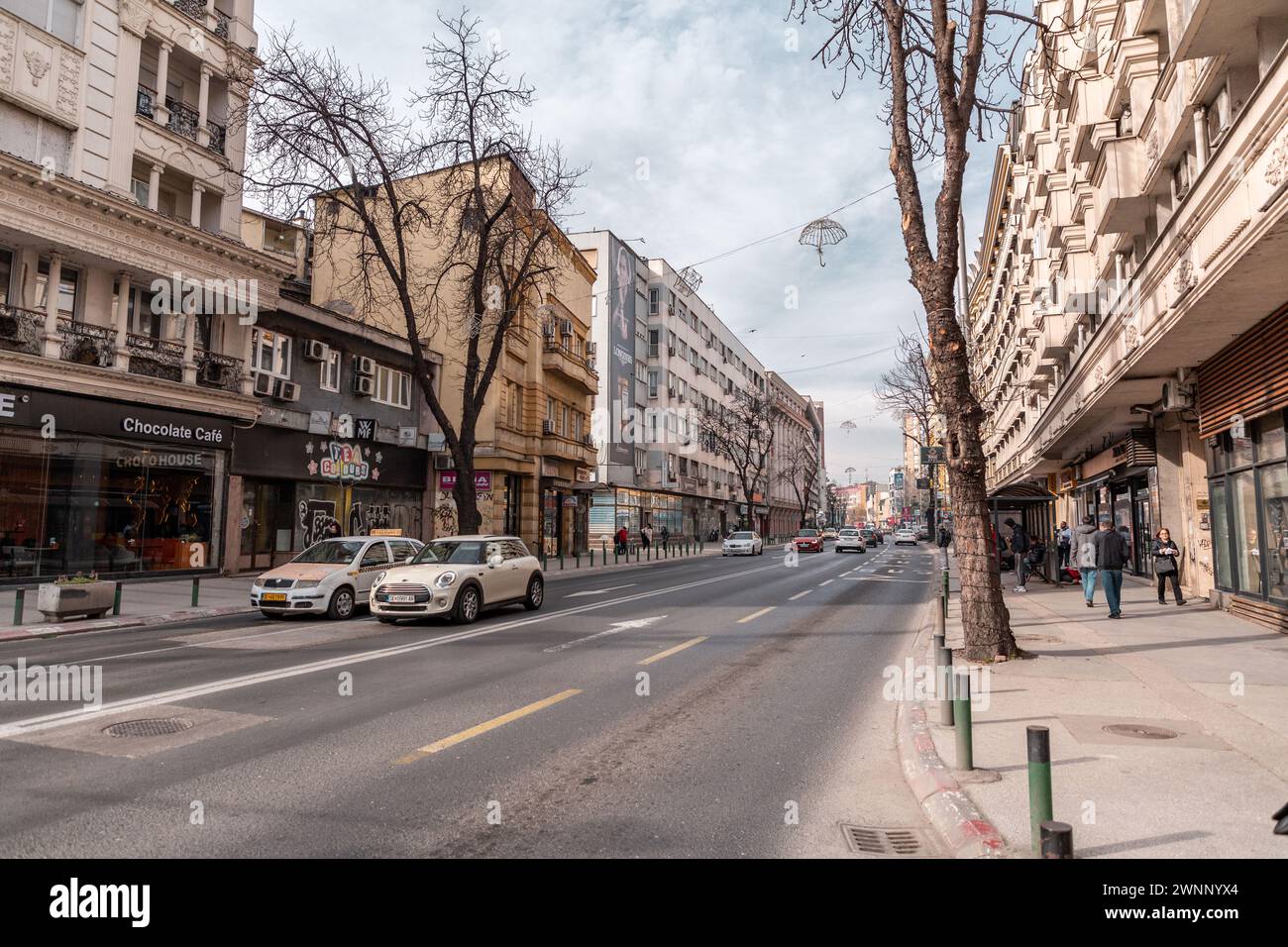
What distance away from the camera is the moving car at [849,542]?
1928 inches

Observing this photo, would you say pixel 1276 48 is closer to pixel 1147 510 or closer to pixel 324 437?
pixel 1147 510

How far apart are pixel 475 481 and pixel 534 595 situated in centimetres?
948

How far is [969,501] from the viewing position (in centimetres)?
955

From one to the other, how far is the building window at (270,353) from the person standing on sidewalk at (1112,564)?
70.3 ft

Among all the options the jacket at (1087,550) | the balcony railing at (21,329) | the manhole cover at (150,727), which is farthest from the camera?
the balcony railing at (21,329)

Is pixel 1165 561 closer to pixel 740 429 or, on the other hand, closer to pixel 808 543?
pixel 808 543

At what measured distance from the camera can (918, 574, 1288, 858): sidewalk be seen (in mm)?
4148

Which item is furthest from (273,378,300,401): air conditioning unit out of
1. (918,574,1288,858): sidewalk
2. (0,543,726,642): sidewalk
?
(918,574,1288,858): sidewalk

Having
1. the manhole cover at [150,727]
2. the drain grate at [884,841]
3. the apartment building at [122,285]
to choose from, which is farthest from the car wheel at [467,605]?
the apartment building at [122,285]

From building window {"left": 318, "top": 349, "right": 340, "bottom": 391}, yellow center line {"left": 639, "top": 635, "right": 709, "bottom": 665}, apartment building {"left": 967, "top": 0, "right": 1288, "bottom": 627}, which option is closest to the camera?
apartment building {"left": 967, "top": 0, "right": 1288, "bottom": 627}

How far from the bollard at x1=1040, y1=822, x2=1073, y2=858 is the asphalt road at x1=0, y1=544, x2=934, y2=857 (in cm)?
105

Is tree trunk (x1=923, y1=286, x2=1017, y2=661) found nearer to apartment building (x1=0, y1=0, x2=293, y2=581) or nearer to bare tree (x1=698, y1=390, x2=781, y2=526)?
apartment building (x1=0, y1=0, x2=293, y2=581)

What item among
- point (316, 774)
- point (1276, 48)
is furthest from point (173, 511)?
point (1276, 48)

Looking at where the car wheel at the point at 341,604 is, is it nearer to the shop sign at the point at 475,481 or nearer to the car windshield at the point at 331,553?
the car windshield at the point at 331,553
